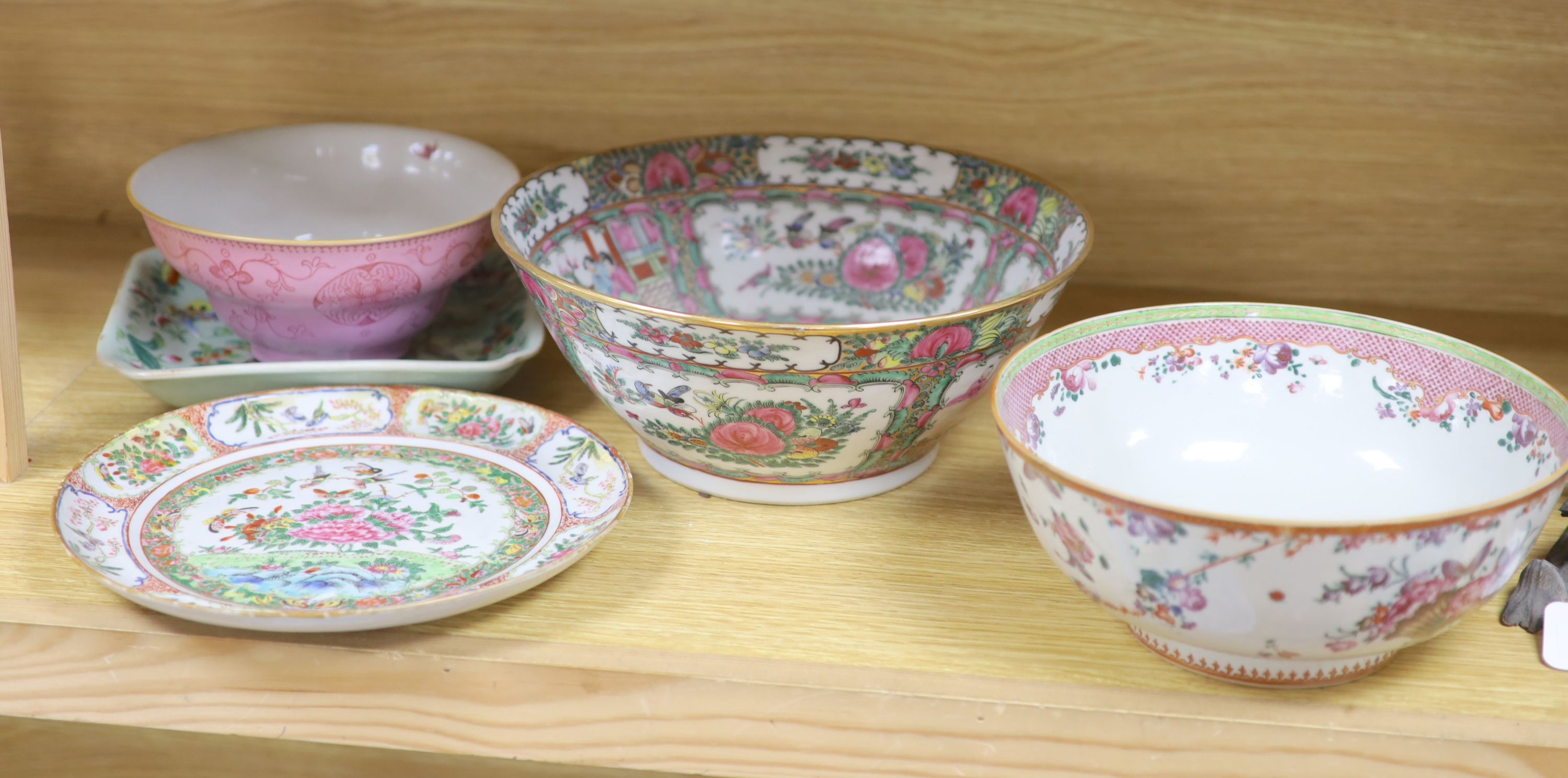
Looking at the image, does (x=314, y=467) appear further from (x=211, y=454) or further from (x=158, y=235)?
(x=158, y=235)

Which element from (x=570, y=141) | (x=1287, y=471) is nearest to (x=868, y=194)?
(x=570, y=141)

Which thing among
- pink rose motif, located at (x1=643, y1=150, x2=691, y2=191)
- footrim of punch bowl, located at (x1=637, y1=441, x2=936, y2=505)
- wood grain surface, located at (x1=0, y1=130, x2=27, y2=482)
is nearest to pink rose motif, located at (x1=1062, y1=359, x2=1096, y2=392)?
footrim of punch bowl, located at (x1=637, y1=441, x2=936, y2=505)

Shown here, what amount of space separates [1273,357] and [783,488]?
A: 28cm

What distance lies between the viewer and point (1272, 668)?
0.53 meters

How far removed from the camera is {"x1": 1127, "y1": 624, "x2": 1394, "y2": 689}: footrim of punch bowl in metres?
0.53

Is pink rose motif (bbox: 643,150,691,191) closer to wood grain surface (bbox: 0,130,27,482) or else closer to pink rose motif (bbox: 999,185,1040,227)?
pink rose motif (bbox: 999,185,1040,227)

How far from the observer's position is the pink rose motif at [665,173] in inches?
34.8

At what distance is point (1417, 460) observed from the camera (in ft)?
2.16

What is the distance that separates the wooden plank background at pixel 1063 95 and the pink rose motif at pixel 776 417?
39 centimetres

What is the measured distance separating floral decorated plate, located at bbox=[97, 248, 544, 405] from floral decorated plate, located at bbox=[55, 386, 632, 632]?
0.02m

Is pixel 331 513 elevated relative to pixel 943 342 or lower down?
lower down

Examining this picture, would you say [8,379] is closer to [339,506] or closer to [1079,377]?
[339,506]

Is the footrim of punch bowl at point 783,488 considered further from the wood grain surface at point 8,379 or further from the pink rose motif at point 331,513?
the wood grain surface at point 8,379

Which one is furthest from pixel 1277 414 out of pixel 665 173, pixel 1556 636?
pixel 665 173
